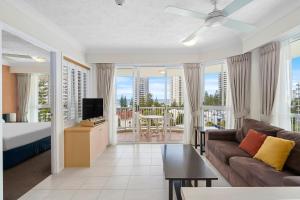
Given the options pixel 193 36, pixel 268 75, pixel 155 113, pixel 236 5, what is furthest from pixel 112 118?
pixel 236 5

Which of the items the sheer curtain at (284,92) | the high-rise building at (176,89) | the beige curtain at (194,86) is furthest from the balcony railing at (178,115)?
the high-rise building at (176,89)

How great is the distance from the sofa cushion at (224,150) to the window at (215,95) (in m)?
1.40

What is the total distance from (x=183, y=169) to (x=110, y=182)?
4.41 ft

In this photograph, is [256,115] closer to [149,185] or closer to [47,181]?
[149,185]

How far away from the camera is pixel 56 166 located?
144 inches

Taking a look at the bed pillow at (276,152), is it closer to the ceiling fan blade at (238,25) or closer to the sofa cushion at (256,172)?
the sofa cushion at (256,172)

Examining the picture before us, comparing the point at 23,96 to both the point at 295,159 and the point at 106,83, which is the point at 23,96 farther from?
the point at 295,159

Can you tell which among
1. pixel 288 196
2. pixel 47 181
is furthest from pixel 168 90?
pixel 288 196

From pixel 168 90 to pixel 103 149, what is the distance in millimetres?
2513

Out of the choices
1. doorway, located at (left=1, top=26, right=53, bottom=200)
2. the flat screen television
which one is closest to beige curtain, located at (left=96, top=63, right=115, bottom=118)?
the flat screen television

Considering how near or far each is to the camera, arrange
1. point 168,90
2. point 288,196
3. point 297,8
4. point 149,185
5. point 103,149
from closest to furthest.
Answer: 1. point 288,196
2. point 297,8
3. point 149,185
4. point 103,149
5. point 168,90

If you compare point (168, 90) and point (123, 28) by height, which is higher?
→ point (123, 28)

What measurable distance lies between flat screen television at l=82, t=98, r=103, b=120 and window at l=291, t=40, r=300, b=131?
4067mm

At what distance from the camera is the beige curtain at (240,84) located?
14.7ft
